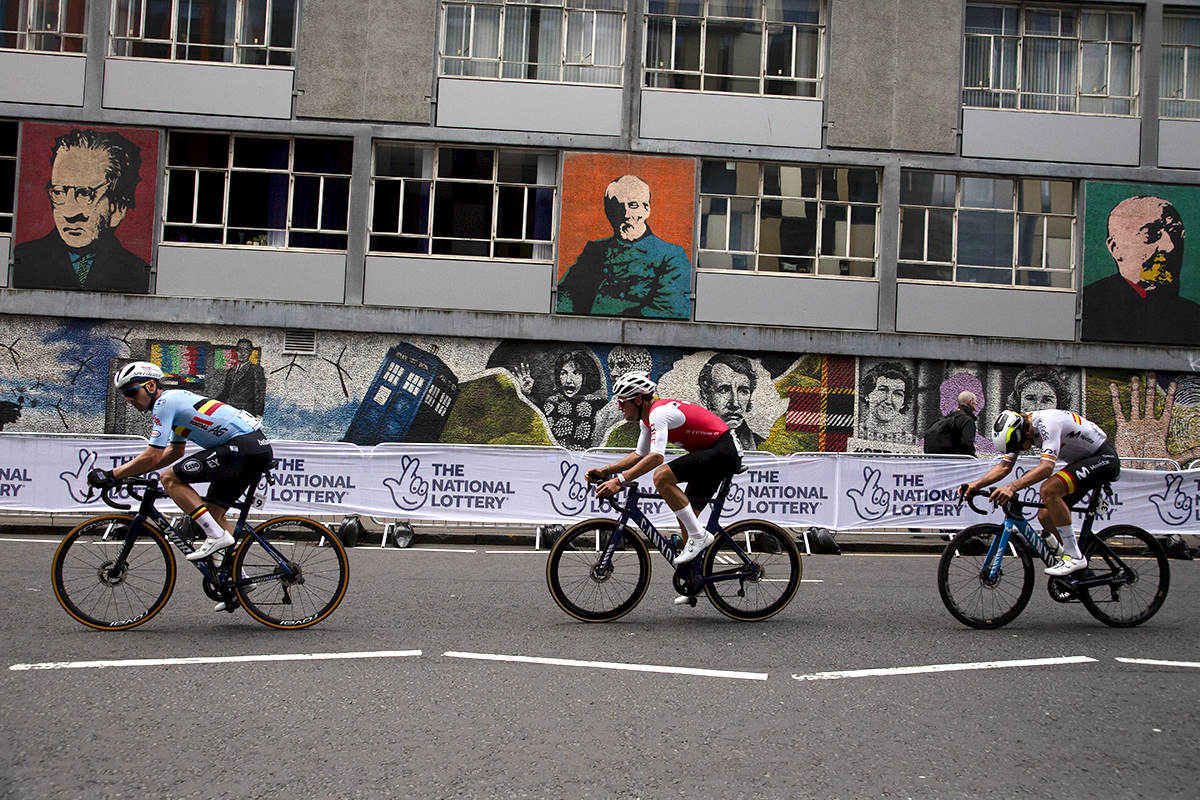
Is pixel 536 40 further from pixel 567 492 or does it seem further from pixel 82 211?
pixel 567 492

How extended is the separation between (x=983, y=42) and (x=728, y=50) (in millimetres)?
5261

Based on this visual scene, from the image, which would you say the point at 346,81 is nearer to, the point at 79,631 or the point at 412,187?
the point at 412,187

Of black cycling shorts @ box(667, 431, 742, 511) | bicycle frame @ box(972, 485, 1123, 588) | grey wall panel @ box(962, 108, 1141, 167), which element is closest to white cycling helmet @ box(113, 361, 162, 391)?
black cycling shorts @ box(667, 431, 742, 511)

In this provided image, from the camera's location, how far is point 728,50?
19.5 m

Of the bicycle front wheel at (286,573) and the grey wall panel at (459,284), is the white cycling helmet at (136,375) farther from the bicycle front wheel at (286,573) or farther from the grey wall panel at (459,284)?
the grey wall panel at (459,284)

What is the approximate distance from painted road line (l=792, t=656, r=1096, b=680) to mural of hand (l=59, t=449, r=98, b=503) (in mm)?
10383

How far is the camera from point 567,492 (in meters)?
12.8

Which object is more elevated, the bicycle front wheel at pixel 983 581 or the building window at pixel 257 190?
the building window at pixel 257 190

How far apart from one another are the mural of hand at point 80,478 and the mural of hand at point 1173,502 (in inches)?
552

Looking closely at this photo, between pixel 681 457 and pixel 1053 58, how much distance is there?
17362 millimetres

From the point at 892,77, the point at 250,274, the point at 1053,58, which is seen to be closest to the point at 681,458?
the point at 250,274

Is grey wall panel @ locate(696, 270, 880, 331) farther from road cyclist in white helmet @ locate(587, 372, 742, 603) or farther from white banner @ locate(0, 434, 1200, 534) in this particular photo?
road cyclist in white helmet @ locate(587, 372, 742, 603)

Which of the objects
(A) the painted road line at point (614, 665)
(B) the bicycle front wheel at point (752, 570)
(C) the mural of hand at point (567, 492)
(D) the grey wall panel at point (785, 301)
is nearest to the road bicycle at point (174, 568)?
(A) the painted road line at point (614, 665)

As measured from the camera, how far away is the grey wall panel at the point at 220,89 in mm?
18688
